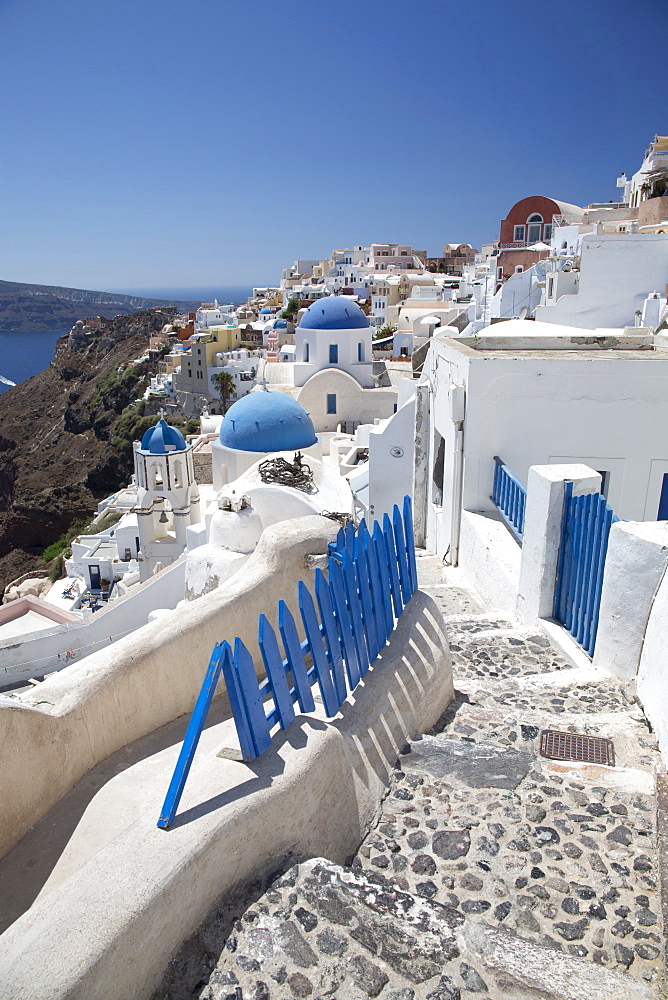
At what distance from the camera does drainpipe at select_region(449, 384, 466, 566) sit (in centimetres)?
775

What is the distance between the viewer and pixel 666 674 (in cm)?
359

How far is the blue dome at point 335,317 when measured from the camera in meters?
34.1

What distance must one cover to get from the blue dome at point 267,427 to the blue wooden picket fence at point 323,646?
532 inches

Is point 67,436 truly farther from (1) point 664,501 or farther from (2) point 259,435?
(1) point 664,501

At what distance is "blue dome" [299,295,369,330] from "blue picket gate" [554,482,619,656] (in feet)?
99.3

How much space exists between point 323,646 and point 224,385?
5499 centimetres

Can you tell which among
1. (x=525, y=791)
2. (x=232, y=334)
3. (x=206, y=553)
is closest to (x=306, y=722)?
(x=525, y=791)

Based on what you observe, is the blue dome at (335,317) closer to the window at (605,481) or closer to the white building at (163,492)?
the white building at (163,492)

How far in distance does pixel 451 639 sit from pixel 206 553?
448 centimetres

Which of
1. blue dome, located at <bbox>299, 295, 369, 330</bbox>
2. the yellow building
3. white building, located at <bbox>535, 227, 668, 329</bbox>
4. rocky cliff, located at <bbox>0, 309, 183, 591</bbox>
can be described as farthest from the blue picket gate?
the yellow building

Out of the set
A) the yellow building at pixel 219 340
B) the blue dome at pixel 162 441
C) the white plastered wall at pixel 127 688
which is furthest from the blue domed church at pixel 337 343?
the white plastered wall at pixel 127 688

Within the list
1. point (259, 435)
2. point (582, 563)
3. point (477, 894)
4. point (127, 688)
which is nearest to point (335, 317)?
point (259, 435)

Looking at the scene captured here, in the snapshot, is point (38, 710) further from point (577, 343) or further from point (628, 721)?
point (577, 343)

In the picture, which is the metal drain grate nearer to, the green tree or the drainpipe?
the drainpipe
